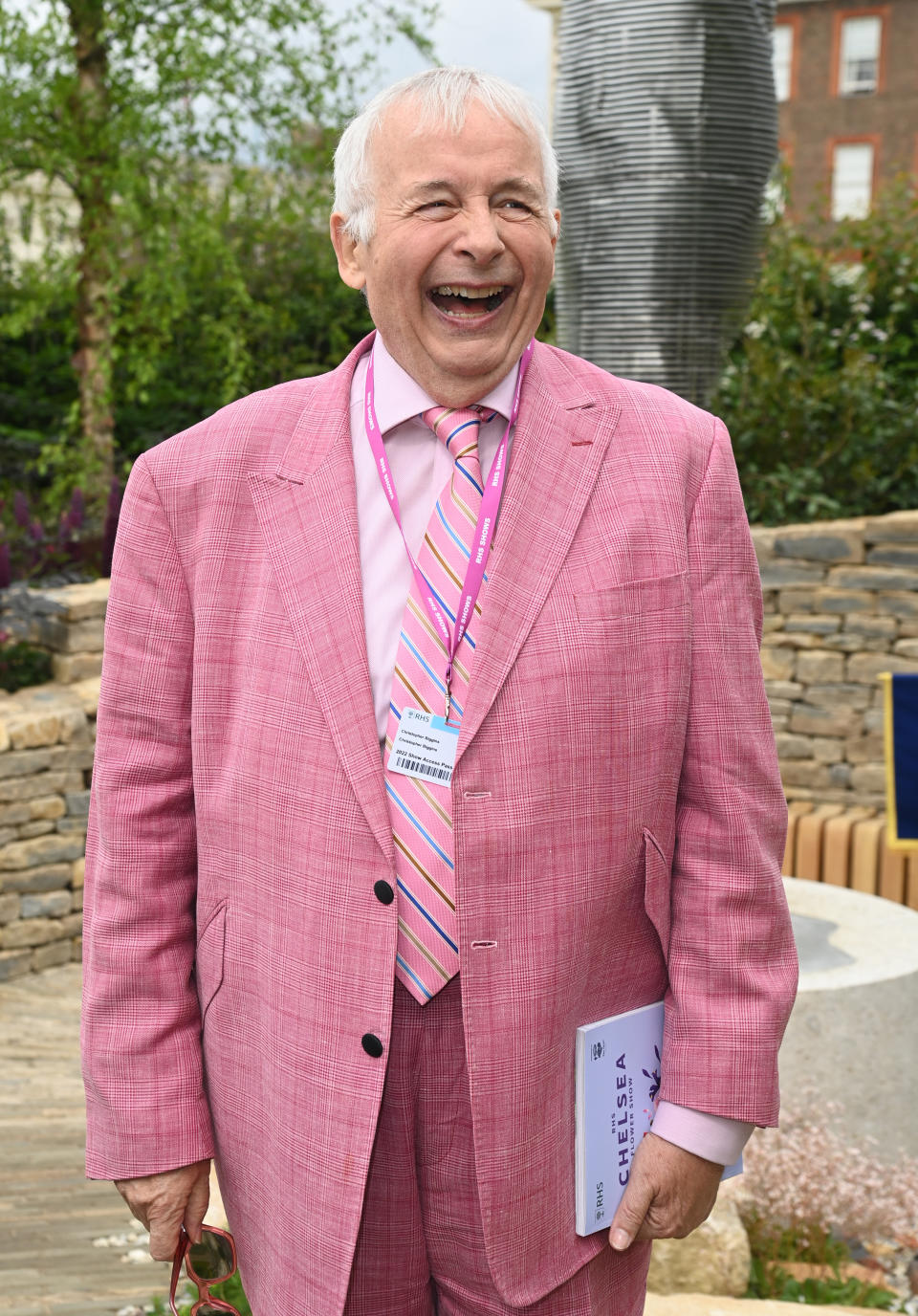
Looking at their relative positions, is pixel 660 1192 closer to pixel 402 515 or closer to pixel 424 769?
pixel 424 769

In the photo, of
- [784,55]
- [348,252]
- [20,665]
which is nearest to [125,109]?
[20,665]

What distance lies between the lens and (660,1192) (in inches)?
61.2

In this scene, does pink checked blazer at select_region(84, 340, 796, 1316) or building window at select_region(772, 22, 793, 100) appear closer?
pink checked blazer at select_region(84, 340, 796, 1316)

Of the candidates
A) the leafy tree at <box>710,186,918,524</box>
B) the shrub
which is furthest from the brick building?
the shrub

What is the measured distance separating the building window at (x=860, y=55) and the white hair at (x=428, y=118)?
24.6 metres

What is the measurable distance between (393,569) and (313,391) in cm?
26

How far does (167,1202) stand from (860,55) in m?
25.4

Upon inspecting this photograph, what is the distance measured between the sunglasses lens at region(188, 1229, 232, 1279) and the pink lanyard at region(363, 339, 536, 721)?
706 mm

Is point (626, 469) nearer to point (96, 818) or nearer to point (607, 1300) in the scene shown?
point (96, 818)

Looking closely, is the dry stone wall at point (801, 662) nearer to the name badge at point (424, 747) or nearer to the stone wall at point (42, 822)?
the stone wall at point (42, 822)

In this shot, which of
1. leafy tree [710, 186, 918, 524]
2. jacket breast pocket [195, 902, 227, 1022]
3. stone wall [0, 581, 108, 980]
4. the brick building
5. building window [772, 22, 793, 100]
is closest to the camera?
jacket breast pocket [195, 902, 227, 1022]

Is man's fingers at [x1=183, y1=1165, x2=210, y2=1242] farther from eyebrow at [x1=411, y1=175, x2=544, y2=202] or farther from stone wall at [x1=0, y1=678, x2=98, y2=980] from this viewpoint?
stone wall at [x1=0, y1=678, x2=98, y2=980]

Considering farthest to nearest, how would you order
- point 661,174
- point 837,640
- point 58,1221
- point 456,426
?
1. point 837,640
2. point 661,174
3. point 58,1221
4. point 456,426

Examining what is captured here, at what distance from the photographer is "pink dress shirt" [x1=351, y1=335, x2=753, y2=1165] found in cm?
155
